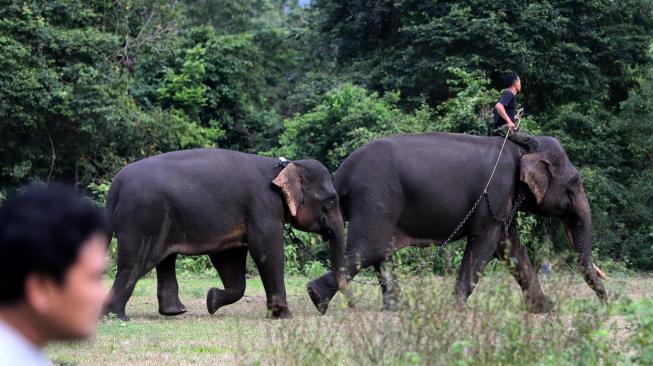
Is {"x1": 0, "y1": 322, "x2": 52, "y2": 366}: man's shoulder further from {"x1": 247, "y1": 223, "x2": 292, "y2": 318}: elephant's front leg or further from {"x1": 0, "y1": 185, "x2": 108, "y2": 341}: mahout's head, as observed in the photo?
{"x1": 247, "y1": 223, "x2": 292, "y2": 318}: elephant's front leg

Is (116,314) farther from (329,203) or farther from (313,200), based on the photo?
(329,203)

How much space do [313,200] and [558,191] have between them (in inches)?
119

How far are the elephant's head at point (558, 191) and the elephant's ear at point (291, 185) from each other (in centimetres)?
269

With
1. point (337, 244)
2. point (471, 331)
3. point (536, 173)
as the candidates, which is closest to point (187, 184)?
point (337, 244)

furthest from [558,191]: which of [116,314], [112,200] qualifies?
[116,314]

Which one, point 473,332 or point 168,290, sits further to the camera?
point 168,290

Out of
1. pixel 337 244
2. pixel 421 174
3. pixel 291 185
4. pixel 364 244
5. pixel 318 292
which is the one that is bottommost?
pixel 318 292

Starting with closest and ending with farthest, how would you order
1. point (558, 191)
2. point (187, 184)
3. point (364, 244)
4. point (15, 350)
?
point (15, 350) < point (187, 184) < point (364, 244) < point (558, 191)

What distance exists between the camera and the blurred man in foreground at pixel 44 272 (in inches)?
97.1

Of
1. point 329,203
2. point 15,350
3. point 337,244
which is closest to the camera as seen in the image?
point 15,350

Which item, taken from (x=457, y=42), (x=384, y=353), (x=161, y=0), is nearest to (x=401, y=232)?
(x=384, y=353)

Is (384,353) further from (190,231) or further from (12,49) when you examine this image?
(12,49)

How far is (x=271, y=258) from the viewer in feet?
44.3

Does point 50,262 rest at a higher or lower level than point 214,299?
higher
